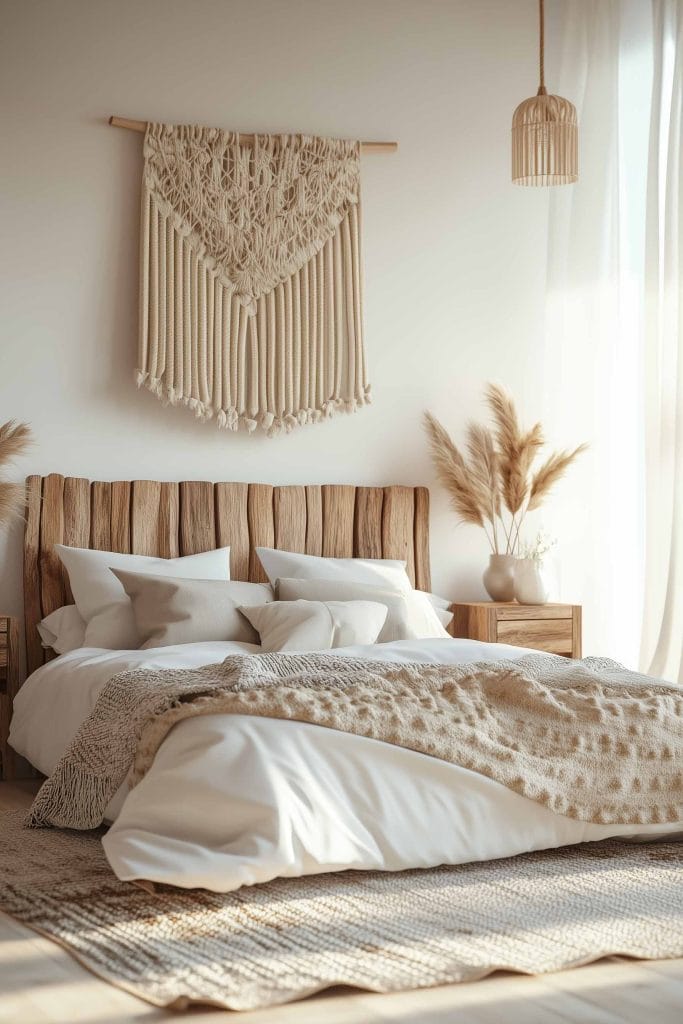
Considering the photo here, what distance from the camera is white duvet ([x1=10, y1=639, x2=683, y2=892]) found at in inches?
100

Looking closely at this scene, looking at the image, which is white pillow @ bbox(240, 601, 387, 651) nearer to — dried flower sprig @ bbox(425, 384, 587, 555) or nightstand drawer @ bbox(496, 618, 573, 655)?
nightstand drawer @ bbox(496, 618, 573, 655)

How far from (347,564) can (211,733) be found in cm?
207

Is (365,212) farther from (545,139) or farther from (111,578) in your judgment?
(111,578)

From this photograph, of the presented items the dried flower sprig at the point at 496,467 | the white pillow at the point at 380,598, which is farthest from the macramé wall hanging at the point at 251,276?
the white pillow at the point at 380,598

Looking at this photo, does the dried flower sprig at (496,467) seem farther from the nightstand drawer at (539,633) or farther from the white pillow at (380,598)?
the white pillow at (380,598)

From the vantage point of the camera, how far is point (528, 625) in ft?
16.4

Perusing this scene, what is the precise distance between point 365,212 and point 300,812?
3295 mm

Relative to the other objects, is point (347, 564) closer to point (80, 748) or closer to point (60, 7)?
point (80, 748)

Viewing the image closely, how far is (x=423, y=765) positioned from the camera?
2855mm

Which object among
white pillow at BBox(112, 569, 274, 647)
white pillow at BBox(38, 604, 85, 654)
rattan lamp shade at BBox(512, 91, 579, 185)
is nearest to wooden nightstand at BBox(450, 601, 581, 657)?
white pillow at BBox(112, 569, 274, 647)

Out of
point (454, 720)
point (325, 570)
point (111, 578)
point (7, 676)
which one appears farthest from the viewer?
point (325, 570)

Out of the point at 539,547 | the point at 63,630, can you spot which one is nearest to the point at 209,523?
the point at 63,630

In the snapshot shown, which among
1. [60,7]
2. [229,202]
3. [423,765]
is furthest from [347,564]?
[60,7]

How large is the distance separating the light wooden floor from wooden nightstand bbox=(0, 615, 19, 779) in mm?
2072
